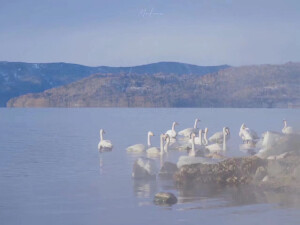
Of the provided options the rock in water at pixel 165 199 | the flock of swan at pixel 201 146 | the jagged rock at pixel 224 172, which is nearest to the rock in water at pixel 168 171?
the flock of swan at pixel 201 146

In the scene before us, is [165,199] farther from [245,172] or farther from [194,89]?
[194,89]

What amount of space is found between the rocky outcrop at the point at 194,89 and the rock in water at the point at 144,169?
5981 millimetres

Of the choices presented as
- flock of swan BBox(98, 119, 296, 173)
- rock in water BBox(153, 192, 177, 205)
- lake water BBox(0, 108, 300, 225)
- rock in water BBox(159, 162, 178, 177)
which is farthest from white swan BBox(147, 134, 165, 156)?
rock in water BBox(153, 192, 177, 205)

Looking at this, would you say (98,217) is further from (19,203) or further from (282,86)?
(282,86)

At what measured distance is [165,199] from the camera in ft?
42.8

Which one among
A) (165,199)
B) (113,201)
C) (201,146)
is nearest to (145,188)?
(113,201)

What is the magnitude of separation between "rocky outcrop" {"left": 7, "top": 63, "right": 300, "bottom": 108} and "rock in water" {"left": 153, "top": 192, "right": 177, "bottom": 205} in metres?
8.41

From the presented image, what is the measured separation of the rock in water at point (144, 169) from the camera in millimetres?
16578

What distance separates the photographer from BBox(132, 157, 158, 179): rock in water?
16578 millimetres

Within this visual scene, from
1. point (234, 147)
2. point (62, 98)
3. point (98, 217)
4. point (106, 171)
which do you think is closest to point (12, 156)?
point (106, 171)

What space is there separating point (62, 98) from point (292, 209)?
251 feet

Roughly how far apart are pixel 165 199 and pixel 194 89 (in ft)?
95.2

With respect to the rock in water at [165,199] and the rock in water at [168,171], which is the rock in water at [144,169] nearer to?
the rock in water at [168,171]

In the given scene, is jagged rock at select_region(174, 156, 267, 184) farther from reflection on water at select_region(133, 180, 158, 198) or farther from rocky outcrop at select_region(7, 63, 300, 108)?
rocky outcrop at select_region(7, 63, 300, 108)
